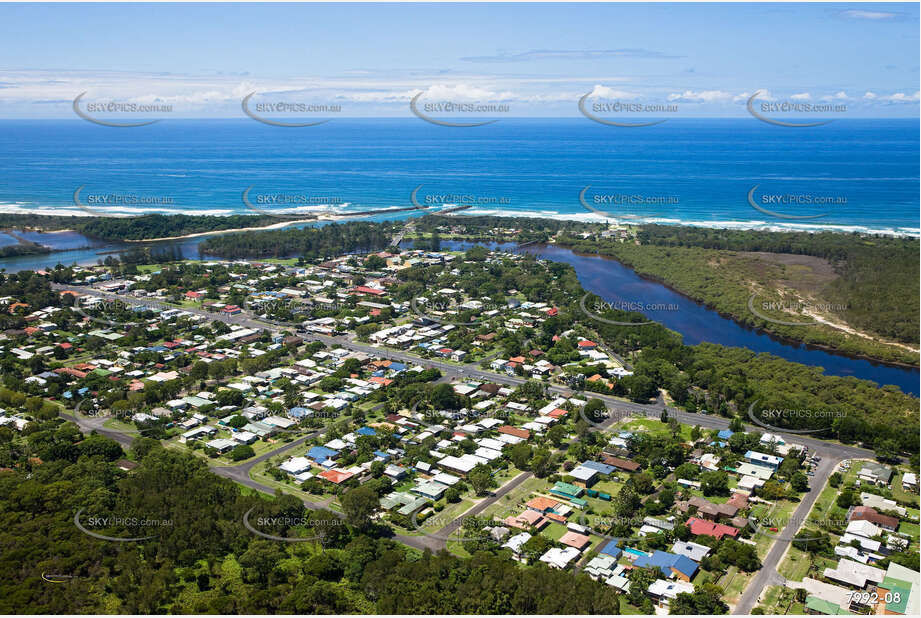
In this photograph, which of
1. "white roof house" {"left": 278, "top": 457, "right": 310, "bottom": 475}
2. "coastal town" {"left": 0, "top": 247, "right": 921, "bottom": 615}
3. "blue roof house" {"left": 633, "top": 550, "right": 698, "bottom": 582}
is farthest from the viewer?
"white roof house" {"left": 278, "top": 457, "right": 310, "bottom": 475}

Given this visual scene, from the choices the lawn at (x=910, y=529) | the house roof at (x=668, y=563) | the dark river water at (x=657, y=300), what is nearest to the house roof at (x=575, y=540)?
the house roof at (x=668, y=563)

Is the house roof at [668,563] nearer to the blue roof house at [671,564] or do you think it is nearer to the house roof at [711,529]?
the blue roof house at [671,564]

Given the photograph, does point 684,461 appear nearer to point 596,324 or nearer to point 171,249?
point 596,324

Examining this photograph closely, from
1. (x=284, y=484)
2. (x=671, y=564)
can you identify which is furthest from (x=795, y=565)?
(x=284, y=484)

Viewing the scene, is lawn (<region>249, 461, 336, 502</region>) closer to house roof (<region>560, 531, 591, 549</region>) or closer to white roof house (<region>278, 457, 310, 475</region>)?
white roof house (<region>278, 457, 310, 475</region>)

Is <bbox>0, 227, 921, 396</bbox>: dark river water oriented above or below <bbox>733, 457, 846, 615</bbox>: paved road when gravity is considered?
above

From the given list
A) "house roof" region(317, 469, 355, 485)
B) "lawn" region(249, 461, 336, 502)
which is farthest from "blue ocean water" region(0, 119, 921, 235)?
"house roof" region(317, 469, 355, 485)

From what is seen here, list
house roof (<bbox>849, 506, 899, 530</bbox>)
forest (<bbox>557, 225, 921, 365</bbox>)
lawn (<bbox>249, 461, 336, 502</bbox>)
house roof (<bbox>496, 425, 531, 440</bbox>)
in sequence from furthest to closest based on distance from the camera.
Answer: forest (<bbox>557, 225, 921, 365</bbox>)
house roof (<bbox>496, 425, 531, 440</bbox>)
lawn (<bbox>249, 461, 336, 502</bbox>)
house roof (<bbox>849, 506, 899, 530</bbox>)
